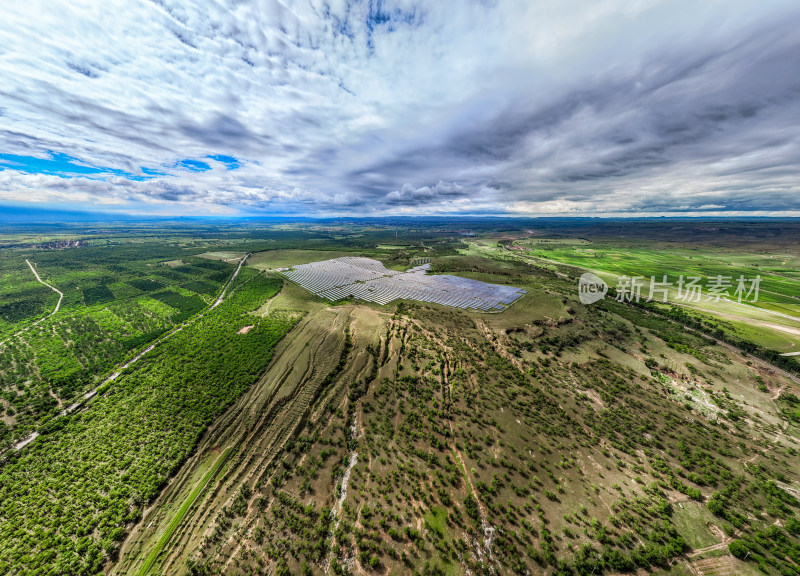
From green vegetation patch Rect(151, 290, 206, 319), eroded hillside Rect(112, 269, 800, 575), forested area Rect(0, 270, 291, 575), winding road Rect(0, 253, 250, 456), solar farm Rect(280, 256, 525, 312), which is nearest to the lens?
forested area Rect(0, 270, 291, 575)

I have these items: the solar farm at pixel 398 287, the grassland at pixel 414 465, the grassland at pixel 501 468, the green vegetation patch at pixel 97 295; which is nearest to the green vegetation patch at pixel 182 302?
the green vegetation patch at pixel 97 295

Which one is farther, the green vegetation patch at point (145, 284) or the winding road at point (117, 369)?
the green vegetation patch at point (145, 284)

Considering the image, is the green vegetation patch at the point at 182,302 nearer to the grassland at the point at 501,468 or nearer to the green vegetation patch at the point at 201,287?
the green vegetation patch at the point at 201,287

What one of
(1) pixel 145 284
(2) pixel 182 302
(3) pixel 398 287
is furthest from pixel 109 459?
(1) pixel 145 284

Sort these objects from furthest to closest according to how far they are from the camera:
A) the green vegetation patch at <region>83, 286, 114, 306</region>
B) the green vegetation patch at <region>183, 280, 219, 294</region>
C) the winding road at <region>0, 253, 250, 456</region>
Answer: the green vegetation patch at <region>183, 280, 219, 294</region>
the green vegetation patch at <region>83, 286, 114, 306</region>
the winding road at <region>0, 253, 250, 456</region>

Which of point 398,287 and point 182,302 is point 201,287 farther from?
point 398,287

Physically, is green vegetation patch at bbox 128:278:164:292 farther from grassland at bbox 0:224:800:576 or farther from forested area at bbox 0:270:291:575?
forested area at bbox 0:270:291:575

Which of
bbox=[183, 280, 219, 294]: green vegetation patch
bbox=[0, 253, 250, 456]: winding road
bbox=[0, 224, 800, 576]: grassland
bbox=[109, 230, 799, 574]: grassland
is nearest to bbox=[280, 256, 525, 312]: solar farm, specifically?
bbox=[183, 280, 219, 294]: green vegetation patch

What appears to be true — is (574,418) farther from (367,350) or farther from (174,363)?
(174,363)
